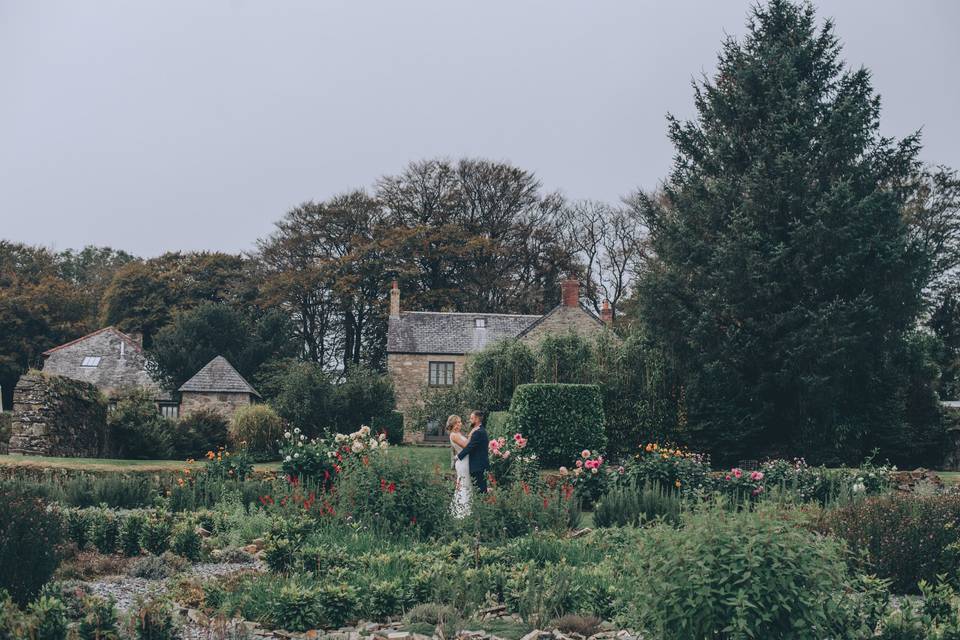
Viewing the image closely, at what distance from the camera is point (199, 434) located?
74.1ft

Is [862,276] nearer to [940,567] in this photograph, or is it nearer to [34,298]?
[940,567]

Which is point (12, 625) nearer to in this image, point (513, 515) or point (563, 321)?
point (513, 515)

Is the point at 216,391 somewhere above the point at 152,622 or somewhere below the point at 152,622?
above

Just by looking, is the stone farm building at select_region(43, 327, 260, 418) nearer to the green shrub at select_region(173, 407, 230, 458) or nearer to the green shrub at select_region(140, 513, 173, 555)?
the green shrub at select_region(173, 407, 230, 458)

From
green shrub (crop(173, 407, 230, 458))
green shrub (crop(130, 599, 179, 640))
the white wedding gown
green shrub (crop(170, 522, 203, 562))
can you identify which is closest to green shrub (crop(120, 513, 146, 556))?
green shrub (crop(170, 522, 203, 562))

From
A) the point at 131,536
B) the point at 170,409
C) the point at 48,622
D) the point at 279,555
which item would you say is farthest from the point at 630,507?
the point at 170,409

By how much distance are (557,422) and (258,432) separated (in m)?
8.70

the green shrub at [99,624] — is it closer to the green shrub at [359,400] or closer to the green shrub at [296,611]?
the green shrub at [296,611]

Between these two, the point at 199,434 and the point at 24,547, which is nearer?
the point at 24,547

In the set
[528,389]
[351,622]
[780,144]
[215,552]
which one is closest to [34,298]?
[528,389]

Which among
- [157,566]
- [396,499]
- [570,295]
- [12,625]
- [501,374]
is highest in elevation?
[570,295]

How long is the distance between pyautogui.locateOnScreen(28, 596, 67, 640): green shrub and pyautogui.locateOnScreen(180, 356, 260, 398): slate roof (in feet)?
86.4

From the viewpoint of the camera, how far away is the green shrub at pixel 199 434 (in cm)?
2217

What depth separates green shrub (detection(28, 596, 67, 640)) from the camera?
4.89 m
